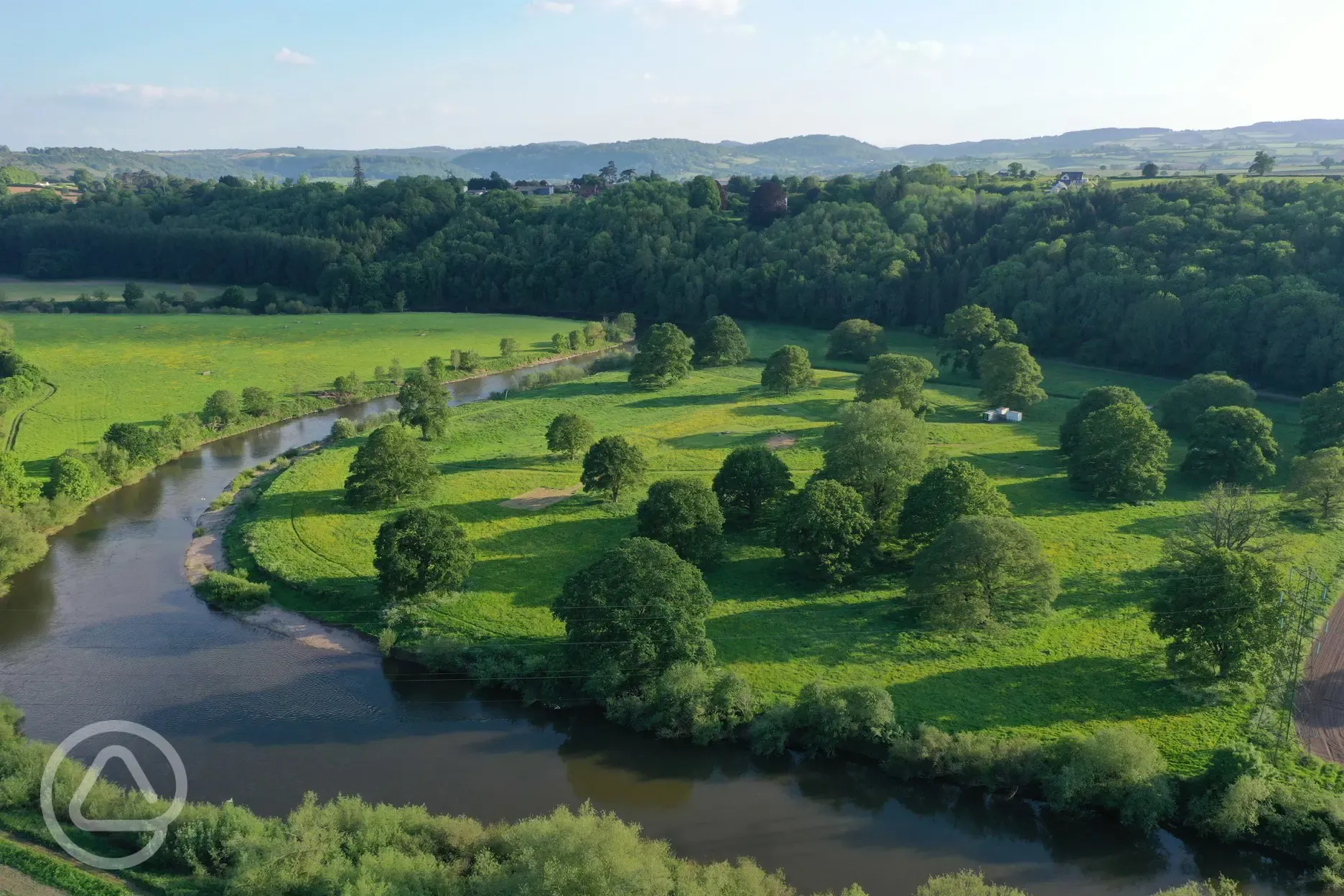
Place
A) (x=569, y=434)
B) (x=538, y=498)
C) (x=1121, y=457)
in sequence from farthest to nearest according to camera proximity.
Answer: (x=569, y=434) < (x=538, y=498) < (x=1121, y=457)

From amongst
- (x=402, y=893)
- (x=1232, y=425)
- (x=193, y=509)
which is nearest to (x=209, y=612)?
(x=193, y=509)

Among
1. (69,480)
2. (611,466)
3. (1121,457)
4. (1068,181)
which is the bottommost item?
(1121,457)

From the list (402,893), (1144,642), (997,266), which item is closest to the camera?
(402,893)

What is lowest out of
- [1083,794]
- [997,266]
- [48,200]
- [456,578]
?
[1083,794]

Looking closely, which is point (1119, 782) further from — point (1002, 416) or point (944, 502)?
point (1002, 416)

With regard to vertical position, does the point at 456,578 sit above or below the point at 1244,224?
below

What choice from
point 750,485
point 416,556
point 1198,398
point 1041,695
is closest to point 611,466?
point 750,485

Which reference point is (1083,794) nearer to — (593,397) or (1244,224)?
(593,397)
